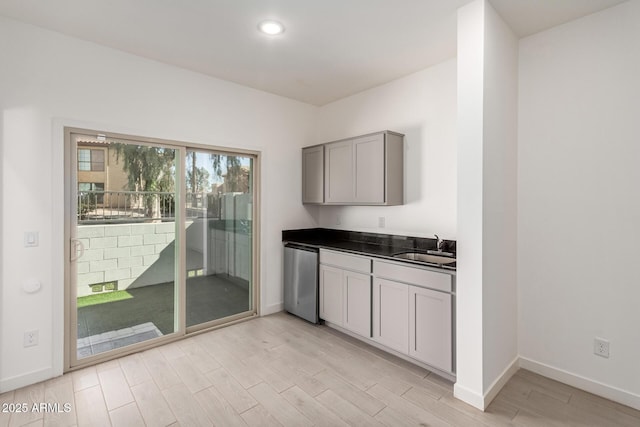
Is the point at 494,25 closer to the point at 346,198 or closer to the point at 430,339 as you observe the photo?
the point at 346,198

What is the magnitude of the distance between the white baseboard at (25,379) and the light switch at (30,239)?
994mm

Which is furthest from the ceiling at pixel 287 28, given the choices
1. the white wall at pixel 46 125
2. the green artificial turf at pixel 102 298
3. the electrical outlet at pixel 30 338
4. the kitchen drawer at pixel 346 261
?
the electrical outlet at pixel 30 338

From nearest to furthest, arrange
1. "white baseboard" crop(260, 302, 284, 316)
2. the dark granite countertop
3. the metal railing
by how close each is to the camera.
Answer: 1. the metal railing
2. the dark granite countertop
3. "white baseboard" crop(260, 302, 284, 316)

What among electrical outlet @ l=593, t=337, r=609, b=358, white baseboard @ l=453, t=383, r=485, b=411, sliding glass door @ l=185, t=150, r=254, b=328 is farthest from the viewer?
sliding glass door @ l=185, t=150, r=254, b=328

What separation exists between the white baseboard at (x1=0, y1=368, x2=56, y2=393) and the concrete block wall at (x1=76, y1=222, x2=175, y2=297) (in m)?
0.63

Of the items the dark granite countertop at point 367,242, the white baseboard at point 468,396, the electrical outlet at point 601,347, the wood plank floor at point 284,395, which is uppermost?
the dark granite countertop at point 367,242

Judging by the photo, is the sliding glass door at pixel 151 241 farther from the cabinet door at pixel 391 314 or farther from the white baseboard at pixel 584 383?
the white baseboard at pixel 584 383

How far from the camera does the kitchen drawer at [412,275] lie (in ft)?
8.11

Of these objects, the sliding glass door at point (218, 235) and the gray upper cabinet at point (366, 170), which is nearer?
the gray upper cabinet at point (366, 170)

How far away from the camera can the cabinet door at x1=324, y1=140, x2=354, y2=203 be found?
3.61 metres

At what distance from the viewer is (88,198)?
280 cm

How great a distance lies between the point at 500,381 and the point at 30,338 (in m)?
3.67

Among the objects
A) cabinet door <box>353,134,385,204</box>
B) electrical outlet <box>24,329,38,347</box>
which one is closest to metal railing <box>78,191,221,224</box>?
electrical outlet <box>24,329,38,347</box>

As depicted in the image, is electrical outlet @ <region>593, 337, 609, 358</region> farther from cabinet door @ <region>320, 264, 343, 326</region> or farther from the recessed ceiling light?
the recessed ceiling light
